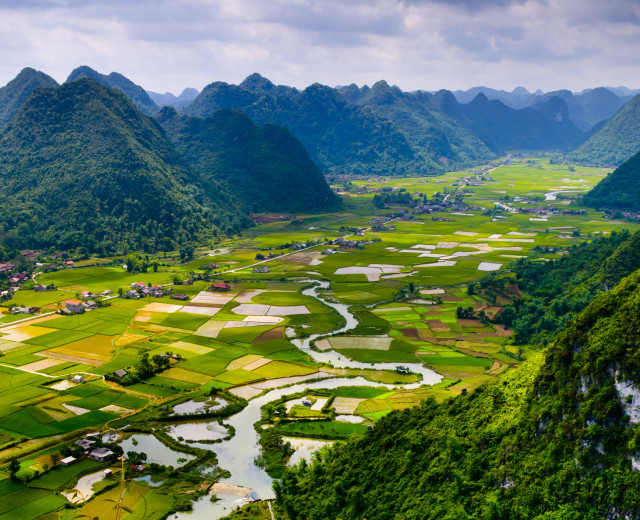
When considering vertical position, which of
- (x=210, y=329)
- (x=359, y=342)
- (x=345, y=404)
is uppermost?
(x=210, y=329)

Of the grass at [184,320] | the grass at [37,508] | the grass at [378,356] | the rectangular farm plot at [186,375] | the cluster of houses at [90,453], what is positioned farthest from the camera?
the grass at [184,320]

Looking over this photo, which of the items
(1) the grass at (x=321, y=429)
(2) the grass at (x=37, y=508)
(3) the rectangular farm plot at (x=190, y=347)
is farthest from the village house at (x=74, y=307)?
(2) the grass at (x=37, y=508)

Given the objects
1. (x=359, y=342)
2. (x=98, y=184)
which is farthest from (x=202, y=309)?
(x=98, y=184)

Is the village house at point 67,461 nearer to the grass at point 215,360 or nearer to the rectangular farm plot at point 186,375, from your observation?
the rectangular farm plot at point 186,375

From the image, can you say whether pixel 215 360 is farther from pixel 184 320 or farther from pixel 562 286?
pixel 562 286

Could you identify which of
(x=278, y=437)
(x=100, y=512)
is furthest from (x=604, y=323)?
(x=100, y=512)

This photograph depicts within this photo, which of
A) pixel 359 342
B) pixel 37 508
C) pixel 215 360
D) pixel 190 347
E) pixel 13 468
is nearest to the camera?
pixel 37 508

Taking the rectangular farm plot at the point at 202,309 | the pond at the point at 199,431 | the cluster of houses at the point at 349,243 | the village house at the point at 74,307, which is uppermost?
the cluster of houses at the point at 349,243

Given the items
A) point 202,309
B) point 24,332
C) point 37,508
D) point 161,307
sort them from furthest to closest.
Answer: point 161,307
point 202,309
point 24,332
point 37,508
